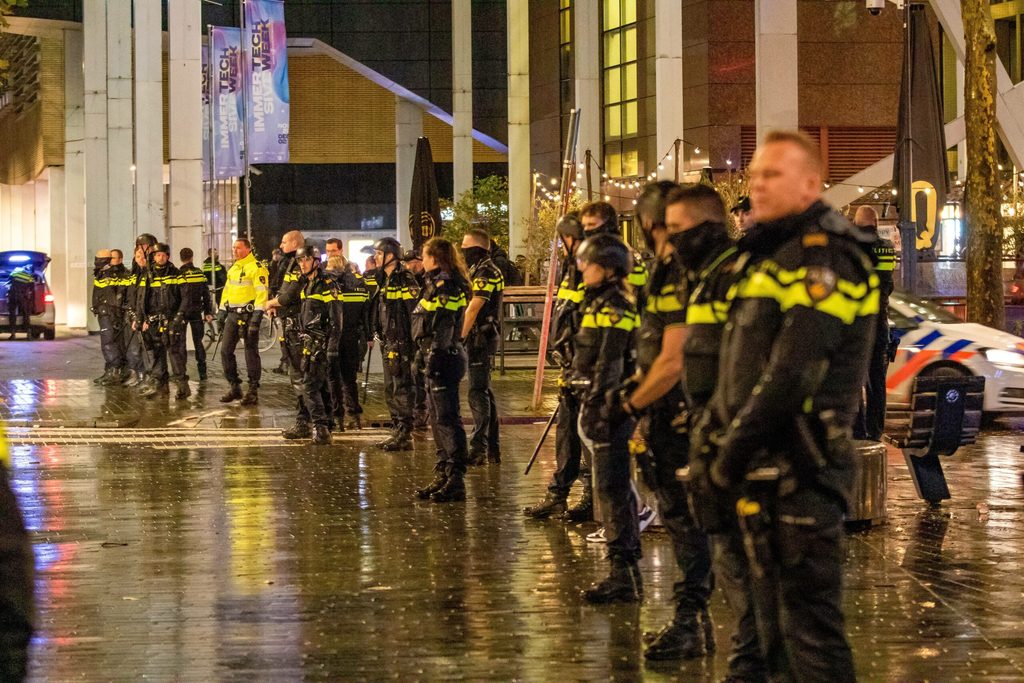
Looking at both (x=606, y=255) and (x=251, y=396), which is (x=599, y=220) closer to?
(x=606, y=255)

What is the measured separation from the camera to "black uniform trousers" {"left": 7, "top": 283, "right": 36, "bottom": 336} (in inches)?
1347

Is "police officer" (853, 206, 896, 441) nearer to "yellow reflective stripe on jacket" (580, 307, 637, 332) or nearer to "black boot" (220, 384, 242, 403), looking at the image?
"yellow reflective stripe on jacket" (580, 307, 637, 332)

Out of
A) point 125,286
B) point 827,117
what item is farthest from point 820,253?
point 827,117

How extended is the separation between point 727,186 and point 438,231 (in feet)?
20.8

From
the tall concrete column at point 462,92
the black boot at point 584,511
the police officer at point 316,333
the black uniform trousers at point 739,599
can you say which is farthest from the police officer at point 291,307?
the tall concrete column at point 462,92

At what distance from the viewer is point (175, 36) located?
2762cm

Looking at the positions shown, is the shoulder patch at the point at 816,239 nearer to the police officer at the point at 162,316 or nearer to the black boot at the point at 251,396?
the black boot at the point at 251,396

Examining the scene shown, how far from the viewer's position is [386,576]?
8.47 meters

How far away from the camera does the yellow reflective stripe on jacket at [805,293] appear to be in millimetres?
4695

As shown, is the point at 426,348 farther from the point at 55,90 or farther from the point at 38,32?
the point at 55,90

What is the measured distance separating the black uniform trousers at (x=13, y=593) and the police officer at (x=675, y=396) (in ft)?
10.9

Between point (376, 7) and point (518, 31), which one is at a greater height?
point (376, 7)

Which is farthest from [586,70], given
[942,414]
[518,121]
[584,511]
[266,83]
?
[584,511]

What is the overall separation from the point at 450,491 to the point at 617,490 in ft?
11.8
